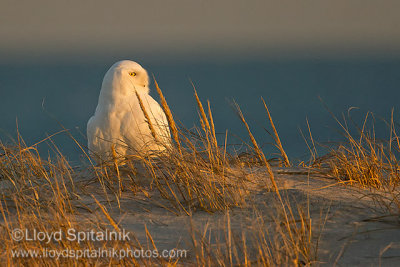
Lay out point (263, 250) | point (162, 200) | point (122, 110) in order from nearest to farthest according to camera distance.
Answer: point (263, 250) → point (162, 200) → point (122, 110)

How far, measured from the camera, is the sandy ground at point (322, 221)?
170cm

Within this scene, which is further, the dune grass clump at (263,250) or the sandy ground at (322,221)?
the sandy ground at (322,221)

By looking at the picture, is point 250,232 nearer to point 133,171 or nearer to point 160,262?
point 160,262

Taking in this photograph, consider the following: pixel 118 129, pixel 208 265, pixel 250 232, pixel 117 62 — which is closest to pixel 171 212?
pixel 250 232

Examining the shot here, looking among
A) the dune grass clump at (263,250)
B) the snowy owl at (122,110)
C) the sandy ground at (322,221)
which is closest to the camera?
the dune grass clump at (263,250)

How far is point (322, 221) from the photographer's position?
2008 millimetres

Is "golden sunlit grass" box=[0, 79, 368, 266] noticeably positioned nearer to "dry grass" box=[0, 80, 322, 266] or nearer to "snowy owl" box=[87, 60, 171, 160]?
"dry grass" box=[0, 80, 322, 266]

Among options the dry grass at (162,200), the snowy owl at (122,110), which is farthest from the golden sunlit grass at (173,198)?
the snowy owl at (122,110)

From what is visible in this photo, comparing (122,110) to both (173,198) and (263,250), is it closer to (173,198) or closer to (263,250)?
(173,198)

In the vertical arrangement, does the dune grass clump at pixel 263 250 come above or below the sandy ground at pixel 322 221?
above

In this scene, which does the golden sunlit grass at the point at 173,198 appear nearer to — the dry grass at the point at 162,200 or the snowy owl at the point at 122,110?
the dry grass at the point at 162,200

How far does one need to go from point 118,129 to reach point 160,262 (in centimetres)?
211

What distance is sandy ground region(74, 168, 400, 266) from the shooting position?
5.58 ft

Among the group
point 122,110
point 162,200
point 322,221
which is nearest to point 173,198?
point 162,200
